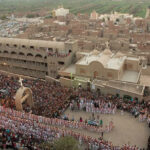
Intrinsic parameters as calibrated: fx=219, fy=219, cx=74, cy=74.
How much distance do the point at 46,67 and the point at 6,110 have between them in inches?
765

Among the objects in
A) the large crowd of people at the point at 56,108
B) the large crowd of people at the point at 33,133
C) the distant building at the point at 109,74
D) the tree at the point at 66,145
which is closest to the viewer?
the tree at the point at 66,145

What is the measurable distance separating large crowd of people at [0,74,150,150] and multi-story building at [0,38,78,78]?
26.0ft

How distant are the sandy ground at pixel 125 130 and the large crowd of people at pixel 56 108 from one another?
59 cm

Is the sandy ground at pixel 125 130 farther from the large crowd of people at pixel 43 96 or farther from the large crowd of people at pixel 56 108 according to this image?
the large crowd of people at pixel 43 96

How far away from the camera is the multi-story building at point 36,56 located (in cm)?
4079

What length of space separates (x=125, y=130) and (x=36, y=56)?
26.6 m

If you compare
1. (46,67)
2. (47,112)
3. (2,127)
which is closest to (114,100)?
(47,112)

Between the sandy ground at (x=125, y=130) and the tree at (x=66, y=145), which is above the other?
the tree at (x=66, y=145)

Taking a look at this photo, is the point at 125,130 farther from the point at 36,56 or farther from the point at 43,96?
the point at 36,56

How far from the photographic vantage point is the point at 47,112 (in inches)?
1006

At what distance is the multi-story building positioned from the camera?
40.8 m

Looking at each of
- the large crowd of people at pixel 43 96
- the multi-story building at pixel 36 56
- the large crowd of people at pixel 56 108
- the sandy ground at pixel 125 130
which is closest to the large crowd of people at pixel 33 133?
the large crowd of people at pixel 56 108

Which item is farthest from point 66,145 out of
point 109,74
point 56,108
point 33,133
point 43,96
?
point 109,74

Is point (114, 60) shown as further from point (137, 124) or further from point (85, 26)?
point (85, 26)
